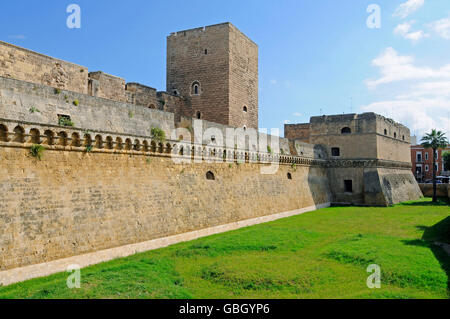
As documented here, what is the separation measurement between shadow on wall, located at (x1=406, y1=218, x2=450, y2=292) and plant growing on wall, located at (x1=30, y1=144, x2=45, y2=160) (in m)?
10.2

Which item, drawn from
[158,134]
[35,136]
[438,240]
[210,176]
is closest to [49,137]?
[35,136]

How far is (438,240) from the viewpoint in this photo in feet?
42.8

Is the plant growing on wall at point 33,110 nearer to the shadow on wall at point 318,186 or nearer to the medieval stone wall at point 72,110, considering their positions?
the medieval stone wall at point 72,110

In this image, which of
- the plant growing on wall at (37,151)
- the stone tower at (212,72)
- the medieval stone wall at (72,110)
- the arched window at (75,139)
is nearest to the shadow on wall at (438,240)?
the medieval stone wall at (72,110)

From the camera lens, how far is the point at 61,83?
11.8 metres

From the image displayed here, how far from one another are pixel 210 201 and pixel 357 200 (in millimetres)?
15684

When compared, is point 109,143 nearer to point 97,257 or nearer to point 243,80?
point 97,257

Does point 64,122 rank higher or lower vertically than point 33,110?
lower

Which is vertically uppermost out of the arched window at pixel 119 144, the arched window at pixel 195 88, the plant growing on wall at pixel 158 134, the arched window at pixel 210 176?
the arched window at pixel 195 88

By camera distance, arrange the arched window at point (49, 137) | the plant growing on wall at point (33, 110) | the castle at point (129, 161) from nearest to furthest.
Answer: the castle at point (129, 161) → the plant growing on wall at point (33, 110) → the arched window at point (49, 137)

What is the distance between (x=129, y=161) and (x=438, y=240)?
11.2 meters

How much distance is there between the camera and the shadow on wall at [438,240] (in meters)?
10.0

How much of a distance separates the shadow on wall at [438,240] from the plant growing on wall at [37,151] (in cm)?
1015

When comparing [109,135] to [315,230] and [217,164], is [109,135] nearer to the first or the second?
[217,164]
